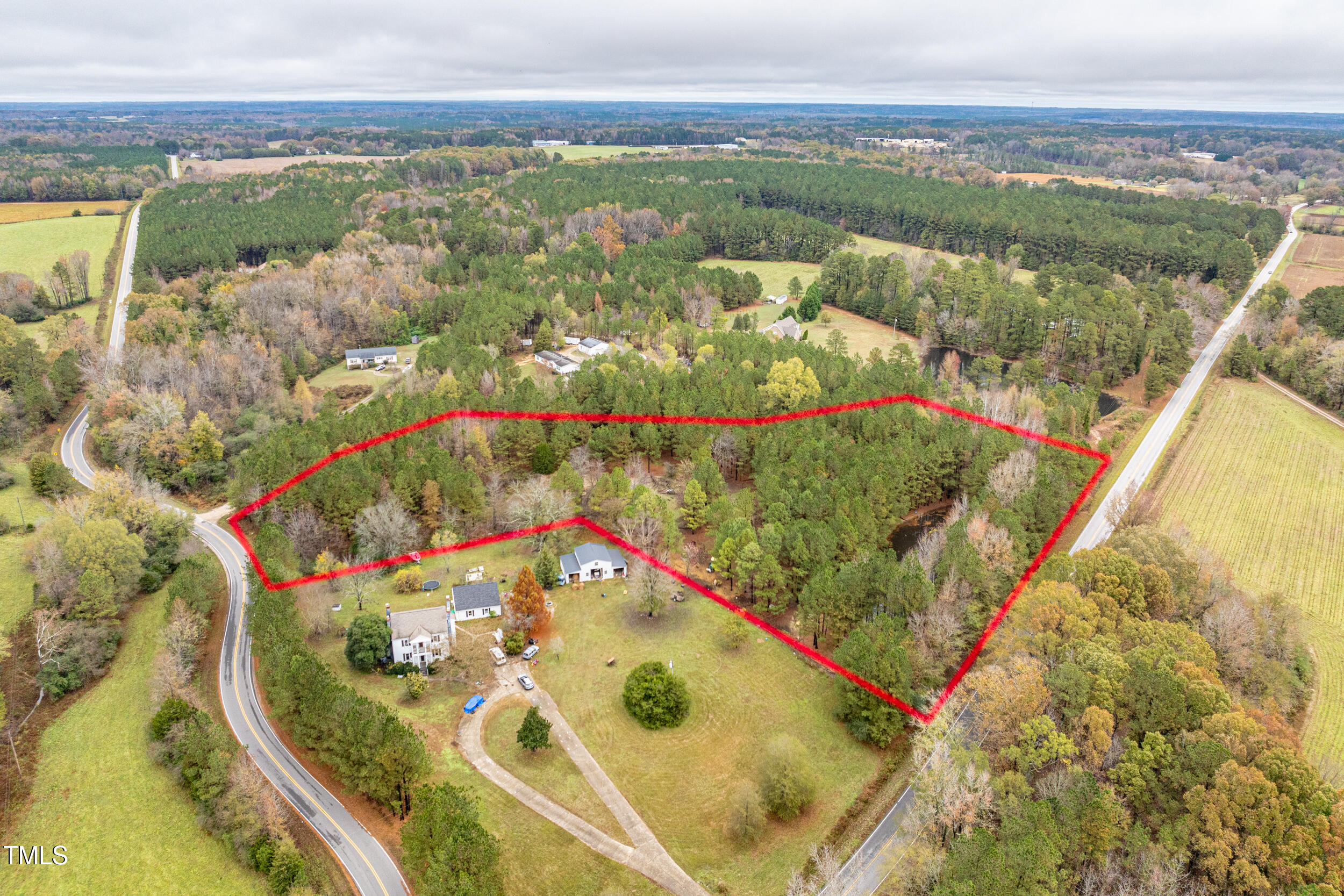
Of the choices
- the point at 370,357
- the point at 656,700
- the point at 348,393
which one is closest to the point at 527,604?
the point at 656,700

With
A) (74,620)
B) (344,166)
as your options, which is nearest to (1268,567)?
(74,620)

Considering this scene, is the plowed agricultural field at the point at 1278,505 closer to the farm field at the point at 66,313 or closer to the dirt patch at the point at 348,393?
the dirt patch at the point at 348,393

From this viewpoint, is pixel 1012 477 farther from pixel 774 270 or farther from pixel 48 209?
pixel 48 209

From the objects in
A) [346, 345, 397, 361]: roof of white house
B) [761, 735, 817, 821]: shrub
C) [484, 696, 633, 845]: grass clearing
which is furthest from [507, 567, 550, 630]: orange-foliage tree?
[346, 345, 397, 361]: roof of white house

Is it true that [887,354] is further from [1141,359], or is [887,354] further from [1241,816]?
[1241,816]

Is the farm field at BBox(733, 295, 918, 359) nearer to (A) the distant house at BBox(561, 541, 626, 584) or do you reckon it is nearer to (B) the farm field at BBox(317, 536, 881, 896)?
(A) the distant house at BBox(561, 541, 626, 584)

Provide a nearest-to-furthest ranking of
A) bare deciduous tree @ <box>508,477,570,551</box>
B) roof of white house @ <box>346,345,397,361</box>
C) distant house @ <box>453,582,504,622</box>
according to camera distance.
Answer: distant house @ <box>453,582,504,622</box>
bare deciduous tree @ <box>508,477,570,551</box>
roof of white house @ <box>346,345,397,361</box>

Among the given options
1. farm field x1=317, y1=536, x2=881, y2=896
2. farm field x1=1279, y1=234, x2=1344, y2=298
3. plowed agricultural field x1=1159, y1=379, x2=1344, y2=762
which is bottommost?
farm field x1=317, y1=536, x2=881, y2=896
